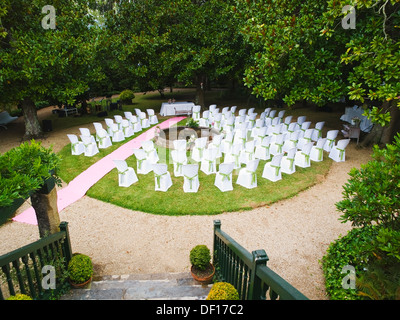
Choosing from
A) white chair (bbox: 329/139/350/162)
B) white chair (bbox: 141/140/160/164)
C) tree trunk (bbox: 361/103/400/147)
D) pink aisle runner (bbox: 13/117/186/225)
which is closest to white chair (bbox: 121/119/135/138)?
pink aisle runner (bbox: 13/117/186/225)

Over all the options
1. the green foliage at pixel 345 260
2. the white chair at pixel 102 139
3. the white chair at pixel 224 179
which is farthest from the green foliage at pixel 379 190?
the white chair at pixel 102 139

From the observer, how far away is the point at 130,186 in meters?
9.41

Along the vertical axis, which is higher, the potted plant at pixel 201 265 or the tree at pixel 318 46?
the tree at pixel 318 46

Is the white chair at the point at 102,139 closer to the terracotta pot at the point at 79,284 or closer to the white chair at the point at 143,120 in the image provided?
the white chair at the point at 143,120

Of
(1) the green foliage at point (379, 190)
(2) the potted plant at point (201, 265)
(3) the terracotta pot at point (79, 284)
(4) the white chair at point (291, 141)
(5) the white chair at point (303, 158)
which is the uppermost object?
(1) the green foliage at point (379, 190)

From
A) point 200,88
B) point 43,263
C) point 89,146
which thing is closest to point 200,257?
point 43,263

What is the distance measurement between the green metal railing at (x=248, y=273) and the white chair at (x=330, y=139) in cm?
917

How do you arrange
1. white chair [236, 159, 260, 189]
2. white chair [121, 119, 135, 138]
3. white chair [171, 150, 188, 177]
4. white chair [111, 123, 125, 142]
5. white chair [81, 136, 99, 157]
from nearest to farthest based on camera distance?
1. white chair [236, 159, 260, 189]
2. white chair [171, 150, 188, 177]
3. white chair [81, 136, 99, 157]
4. white chair [111, 123, 125, 142]
5. white chair [121, 119, 135, 138]

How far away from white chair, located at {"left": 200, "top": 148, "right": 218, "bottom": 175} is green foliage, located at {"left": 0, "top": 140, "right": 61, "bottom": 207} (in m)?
5.99

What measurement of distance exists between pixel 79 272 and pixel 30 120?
544 inches

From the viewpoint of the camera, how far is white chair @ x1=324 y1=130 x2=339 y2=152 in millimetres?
11820

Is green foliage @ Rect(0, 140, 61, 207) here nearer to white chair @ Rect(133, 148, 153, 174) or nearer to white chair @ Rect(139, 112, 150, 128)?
white chair @ Rect(133, 148, 153, 174)

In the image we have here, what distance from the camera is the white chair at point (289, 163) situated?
1012cm
